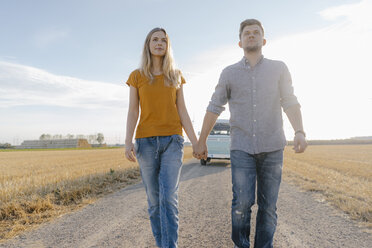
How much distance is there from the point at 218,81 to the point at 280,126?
2.37ft

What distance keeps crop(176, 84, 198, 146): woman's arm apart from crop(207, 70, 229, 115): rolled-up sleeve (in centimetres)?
26

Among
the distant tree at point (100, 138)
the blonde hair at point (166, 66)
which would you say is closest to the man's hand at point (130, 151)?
the blonde hair at point (166, 66)

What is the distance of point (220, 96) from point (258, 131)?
50 cm

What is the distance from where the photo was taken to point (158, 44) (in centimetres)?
275

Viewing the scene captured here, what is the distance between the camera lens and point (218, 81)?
8.66ft

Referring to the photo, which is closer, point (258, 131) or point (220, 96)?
point (258, 131)

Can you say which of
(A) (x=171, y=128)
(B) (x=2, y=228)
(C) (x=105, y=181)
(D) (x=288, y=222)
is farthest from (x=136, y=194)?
(A) (x=171, y=128)

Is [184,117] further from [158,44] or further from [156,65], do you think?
[158,44]

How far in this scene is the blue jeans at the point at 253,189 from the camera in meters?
2.38

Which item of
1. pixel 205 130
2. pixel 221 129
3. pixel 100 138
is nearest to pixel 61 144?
pixel 100 138

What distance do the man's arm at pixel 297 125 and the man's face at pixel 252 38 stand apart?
0.65 m

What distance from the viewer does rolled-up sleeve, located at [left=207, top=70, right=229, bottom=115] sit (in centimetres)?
259

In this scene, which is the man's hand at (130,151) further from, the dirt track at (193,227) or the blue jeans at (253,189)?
the dirt track at (193,227)

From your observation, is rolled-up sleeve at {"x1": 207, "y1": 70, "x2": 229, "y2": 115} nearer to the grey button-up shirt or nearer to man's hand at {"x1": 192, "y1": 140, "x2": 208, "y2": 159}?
the grey button-up shirt
